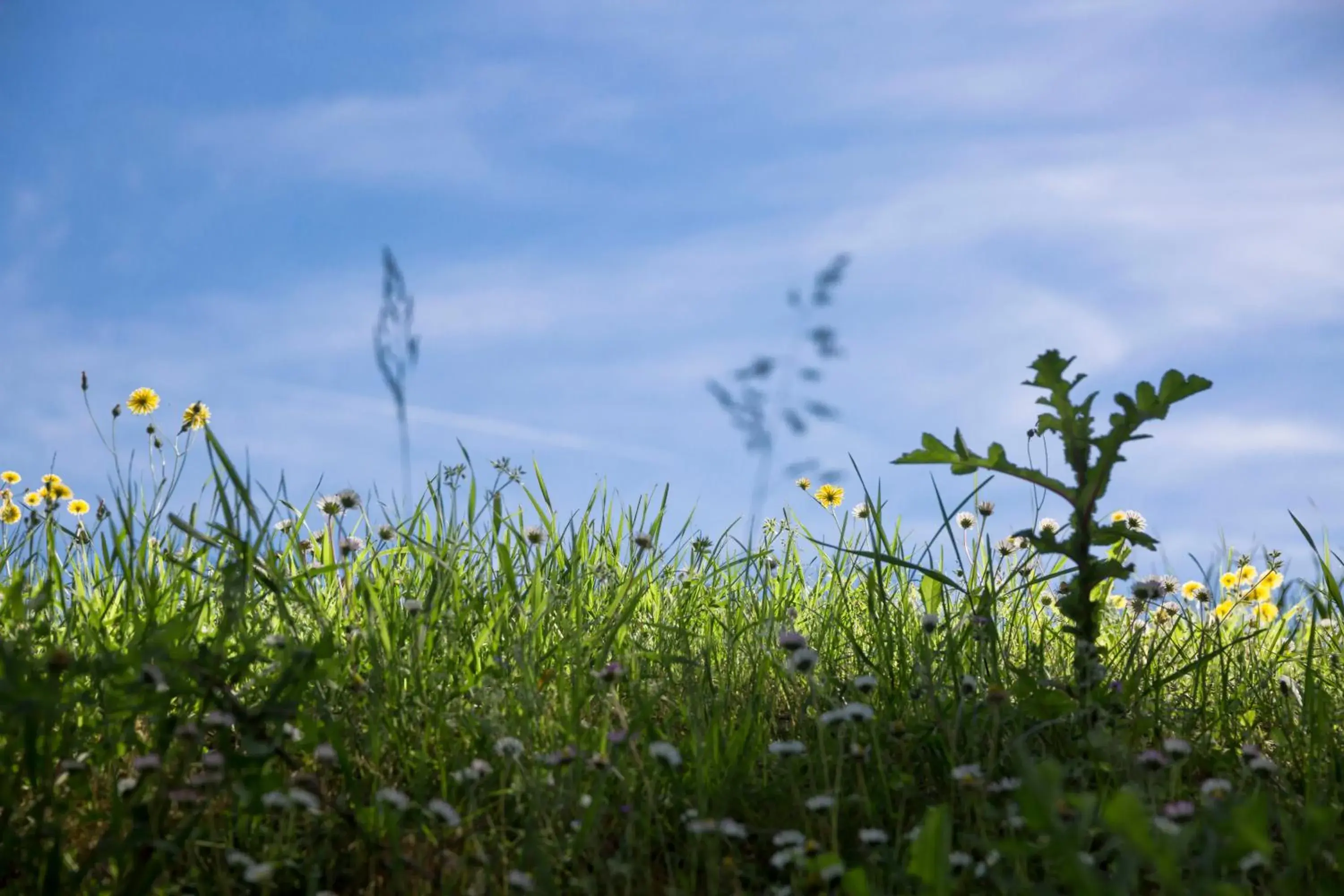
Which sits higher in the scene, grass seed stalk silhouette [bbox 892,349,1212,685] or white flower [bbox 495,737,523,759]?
grass seed stalk silhouette [bbox 892,349,1212,685]

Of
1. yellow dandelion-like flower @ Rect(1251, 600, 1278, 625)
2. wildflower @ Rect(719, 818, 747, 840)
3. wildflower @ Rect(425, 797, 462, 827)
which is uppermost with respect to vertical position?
yellow dandelion-like flower @ Rect(1251, 600, 1278, 625)

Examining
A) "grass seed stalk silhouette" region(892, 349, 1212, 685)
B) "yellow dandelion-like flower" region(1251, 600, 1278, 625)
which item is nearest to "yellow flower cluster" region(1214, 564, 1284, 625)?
"yellow dandelion-like flower" region(1251, 600, 1278, 625)

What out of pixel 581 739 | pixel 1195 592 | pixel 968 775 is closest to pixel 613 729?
pixel 581 739

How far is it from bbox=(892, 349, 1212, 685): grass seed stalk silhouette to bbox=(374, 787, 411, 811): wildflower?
1495 mm

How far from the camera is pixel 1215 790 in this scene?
2398 millimetres

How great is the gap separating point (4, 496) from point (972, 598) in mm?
4546

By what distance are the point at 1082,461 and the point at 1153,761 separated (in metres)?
0.80

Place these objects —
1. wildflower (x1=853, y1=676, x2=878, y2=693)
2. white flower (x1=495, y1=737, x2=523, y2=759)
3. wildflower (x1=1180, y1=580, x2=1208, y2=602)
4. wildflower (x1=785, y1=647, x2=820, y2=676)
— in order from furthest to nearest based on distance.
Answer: wildflower (x1=1180, y1=580, x2=1208, y2=602) < wildflower (x1=853, y1=676, x2=878, y2=693) < wildflower (x1=785, y1=647, x2=820, y2=676) < white flower (x1=495, y1=737, x2=523, y2=759)

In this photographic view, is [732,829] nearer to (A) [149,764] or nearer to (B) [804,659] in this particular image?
(B) [804,659]

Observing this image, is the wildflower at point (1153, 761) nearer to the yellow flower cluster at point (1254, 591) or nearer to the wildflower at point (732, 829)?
the wildflower at point (732, 829)

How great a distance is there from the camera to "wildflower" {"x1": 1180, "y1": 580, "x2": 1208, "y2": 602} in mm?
4238

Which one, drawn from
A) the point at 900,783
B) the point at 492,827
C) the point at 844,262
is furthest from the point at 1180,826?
the point at 844,262

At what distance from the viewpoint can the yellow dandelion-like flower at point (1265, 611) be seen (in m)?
5.03

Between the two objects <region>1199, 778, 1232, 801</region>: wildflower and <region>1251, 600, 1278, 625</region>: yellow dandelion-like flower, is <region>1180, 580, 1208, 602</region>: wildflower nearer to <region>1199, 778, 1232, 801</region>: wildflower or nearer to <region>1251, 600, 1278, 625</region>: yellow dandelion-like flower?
<region>1251, 600, 1278, 625</region>: yellow dandelion-like flower
